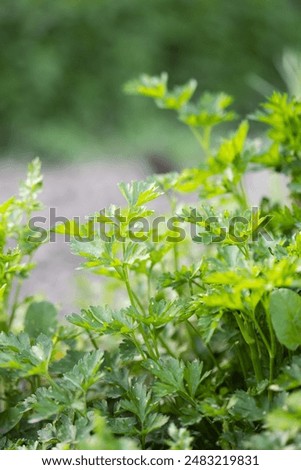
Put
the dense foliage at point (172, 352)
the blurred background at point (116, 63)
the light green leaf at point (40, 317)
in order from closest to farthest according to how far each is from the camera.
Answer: the dense foliage at point (172, 352) < the light green leaf at point (40, 317) < the blurred background at point (116, 63)

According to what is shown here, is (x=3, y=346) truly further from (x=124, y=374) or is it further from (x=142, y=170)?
(x=142, y=170)

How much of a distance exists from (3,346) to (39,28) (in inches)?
164

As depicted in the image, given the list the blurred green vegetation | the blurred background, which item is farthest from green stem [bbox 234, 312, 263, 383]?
the blurred green vegetation

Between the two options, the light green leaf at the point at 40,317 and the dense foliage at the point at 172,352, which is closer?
the dense foliage at the point at 172,352

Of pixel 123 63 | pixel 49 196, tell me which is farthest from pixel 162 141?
pixel 49 196

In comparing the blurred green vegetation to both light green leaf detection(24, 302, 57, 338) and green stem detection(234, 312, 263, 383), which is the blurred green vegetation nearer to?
light green leaf detection(24, 302, 57, 338)

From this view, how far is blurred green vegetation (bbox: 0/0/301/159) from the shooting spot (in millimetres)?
4742

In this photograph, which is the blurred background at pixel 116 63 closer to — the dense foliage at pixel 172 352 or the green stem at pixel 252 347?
the dense foliage at pixel 172 352

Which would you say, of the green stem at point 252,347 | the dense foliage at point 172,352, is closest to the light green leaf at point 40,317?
the dense foliage at point 172,352

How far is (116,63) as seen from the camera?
16.0 ft

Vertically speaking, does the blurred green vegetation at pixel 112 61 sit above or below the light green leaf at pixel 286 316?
above

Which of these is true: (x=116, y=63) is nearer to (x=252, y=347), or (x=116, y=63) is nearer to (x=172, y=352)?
(x=172, y=352)

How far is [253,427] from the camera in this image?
39.9 inches

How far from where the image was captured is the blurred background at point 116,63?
4.65 meters
